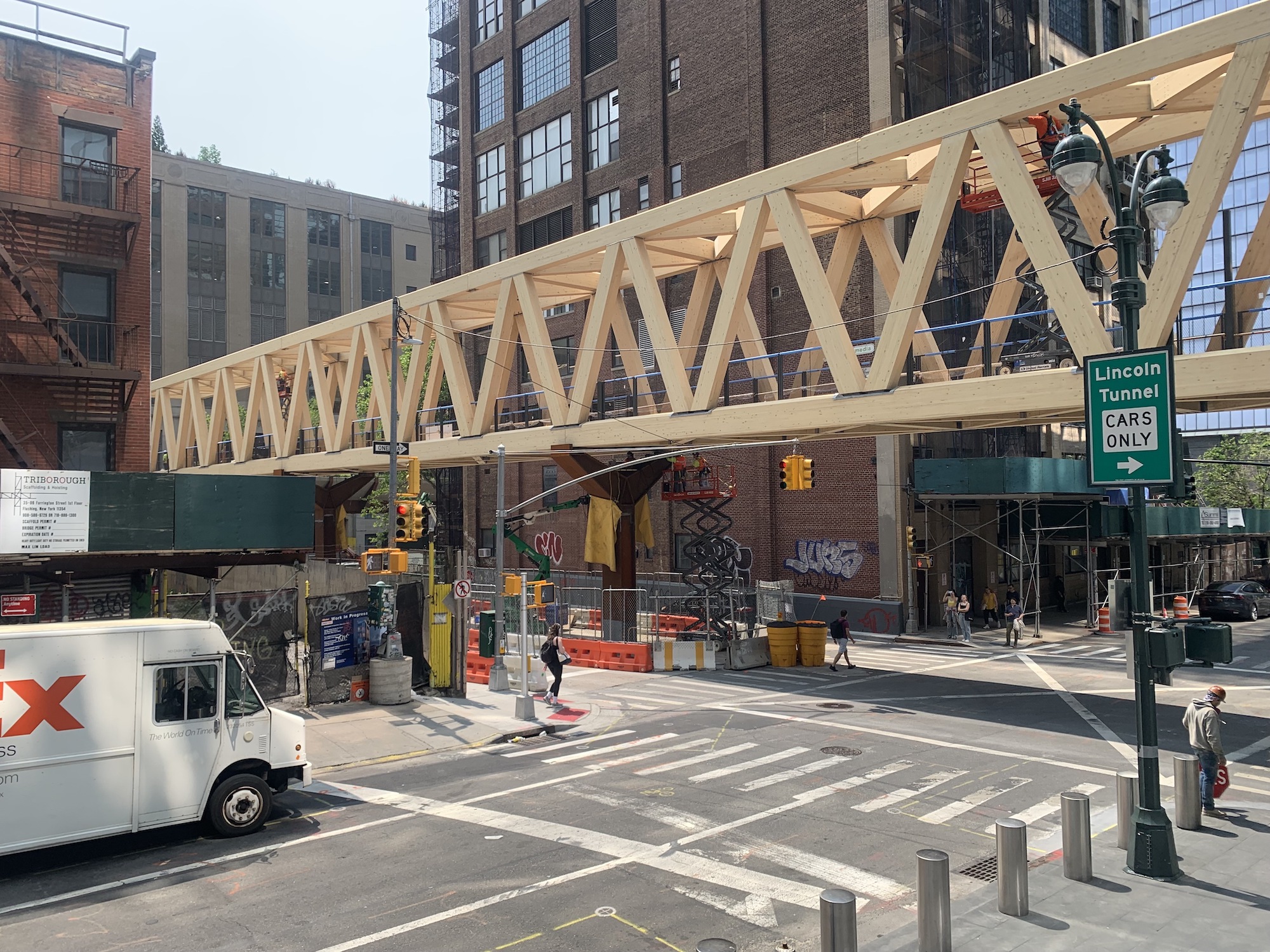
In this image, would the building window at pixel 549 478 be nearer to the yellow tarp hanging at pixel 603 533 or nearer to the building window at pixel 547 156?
the building window at pixel 547 156

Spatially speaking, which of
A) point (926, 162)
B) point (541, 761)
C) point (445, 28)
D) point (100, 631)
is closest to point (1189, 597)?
point (926, 162)

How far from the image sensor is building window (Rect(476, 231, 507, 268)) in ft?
179

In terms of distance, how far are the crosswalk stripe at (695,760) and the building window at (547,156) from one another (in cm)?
3924

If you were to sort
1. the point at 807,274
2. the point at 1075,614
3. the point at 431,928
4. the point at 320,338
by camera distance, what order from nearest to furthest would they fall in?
the point at 431,928 → the point at 807,274 → the point at 320,338 → the point at 1075,614

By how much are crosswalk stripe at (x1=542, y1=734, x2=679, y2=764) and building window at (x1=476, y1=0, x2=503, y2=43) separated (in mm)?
49128

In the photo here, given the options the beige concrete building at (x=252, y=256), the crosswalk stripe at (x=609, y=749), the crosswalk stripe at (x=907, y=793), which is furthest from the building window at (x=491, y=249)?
the crosswalk stripe at (x=907, y=793)

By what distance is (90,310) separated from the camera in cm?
2619

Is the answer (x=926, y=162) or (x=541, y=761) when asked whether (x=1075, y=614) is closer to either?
(x=926, y=162)

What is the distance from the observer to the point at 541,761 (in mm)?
15883

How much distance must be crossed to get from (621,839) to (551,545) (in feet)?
129

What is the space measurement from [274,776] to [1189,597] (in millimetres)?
43429

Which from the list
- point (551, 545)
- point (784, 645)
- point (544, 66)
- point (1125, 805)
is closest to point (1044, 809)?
point (1125, 805)

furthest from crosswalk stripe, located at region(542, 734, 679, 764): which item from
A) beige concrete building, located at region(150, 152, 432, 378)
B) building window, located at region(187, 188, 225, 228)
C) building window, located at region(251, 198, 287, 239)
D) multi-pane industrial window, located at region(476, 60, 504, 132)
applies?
building window, located at region(251, 198, 287, 239)

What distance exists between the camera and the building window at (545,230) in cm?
5034
